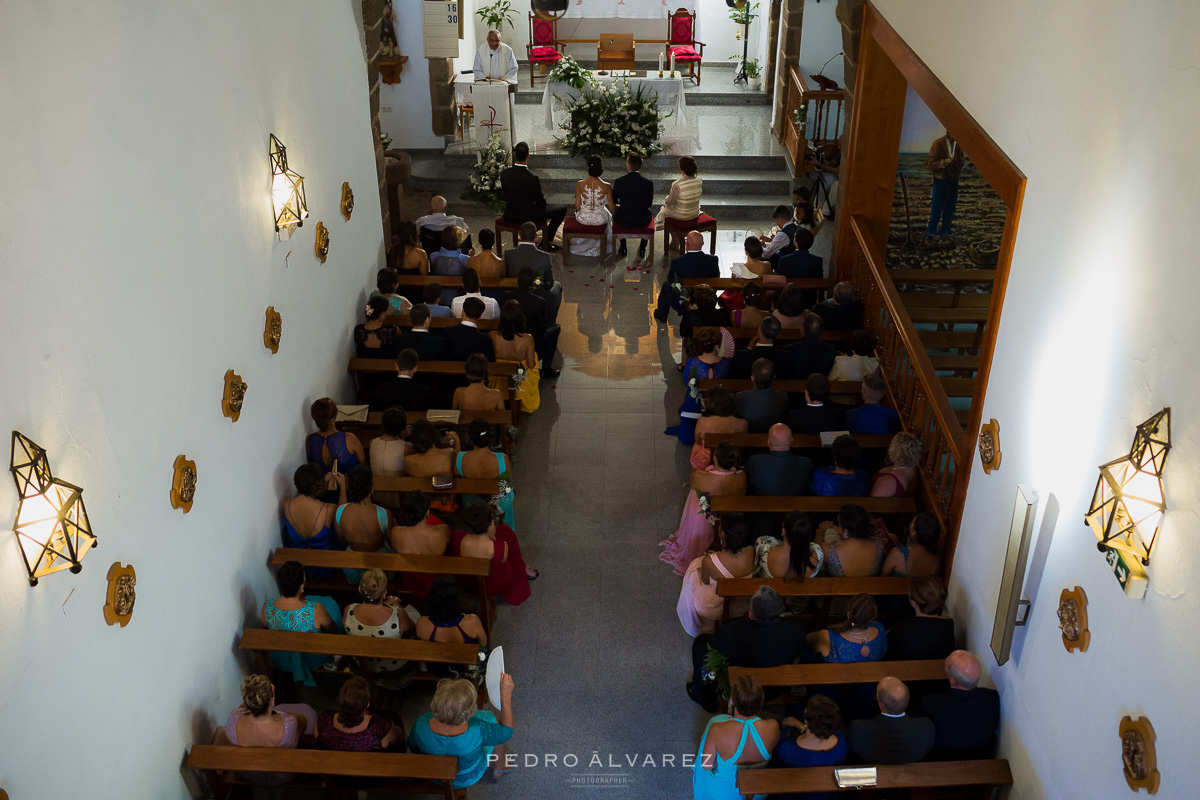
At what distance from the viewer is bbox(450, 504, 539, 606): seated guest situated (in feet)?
18.7

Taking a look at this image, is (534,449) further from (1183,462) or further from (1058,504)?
(1183,462)

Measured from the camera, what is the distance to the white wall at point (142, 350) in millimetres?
3438

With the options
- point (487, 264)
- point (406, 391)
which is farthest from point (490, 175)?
point (406, 391)

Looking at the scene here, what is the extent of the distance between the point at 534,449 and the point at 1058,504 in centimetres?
426

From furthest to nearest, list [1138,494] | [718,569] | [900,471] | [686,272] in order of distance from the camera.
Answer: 1. [686,272]
2. [900,471]
3. [718,569]
4. [1138,494]

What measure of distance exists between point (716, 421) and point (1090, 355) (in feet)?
10.3

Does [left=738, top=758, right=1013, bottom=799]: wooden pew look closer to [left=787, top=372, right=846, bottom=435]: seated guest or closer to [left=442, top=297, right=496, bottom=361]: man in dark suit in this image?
[left=787, top=372, right=846, bottom=435]: seated guest

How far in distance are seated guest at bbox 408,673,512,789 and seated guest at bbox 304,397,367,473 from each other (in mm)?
2085

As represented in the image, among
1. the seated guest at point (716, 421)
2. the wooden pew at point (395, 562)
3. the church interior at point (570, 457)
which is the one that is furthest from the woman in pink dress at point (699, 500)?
the wooden pew at point (395, 562)

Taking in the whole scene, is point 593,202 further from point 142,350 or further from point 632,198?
point 142,350

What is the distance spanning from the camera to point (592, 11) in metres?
15.8

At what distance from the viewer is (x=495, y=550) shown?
5.84 meters

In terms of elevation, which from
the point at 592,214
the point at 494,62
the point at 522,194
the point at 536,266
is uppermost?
the point at 494,62

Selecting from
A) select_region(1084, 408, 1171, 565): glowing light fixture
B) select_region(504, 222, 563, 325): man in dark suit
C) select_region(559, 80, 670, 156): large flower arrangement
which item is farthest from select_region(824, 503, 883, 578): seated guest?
select_region(559, 80, 670, 156): large flower arrangement
